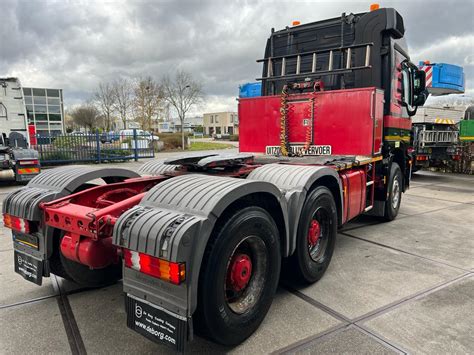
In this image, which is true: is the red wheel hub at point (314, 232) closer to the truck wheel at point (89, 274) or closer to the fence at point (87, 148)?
the truck wheel at point (89, 274)

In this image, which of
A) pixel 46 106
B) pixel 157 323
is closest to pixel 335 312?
pixel 157 323

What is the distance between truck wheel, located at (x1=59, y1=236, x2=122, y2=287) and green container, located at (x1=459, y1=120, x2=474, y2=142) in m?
13.0

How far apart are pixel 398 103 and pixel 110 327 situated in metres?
5.47

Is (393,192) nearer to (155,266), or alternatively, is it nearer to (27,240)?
(155,266)

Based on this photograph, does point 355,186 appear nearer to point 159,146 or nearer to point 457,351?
point 457,351

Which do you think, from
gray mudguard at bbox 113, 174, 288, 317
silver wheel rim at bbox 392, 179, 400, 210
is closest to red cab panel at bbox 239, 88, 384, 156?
silver wheel rim at bbox 392, 179, 400, 210

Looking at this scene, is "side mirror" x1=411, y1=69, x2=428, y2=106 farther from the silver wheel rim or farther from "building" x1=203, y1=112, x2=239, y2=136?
"building" x1=203, y1=112, x2=239, y2=136

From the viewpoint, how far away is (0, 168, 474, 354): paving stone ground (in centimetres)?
267

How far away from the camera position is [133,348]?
2.63m

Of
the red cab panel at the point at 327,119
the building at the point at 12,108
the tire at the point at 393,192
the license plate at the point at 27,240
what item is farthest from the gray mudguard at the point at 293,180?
the building at the point at 12,108

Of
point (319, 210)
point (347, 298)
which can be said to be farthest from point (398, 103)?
point (347, 298)

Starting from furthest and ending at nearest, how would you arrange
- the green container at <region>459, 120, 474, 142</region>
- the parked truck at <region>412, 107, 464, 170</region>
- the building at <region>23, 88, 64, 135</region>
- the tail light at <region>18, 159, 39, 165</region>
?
the building at <region>23, 88, 64, 135</region> → the green container at <region>459, 120, 474, 142</region> → the parked truck at <region>412, 107, 464, 170</region> → the tail light at <region>18, 159, 39, 165</region>

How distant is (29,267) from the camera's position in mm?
3158

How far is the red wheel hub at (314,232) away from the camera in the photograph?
3.68m
